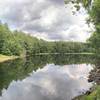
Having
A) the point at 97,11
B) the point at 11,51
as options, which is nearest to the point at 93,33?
the point at 97,11

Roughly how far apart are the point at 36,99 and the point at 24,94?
4.14m

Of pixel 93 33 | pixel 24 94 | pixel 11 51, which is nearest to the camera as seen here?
pixel 24 94

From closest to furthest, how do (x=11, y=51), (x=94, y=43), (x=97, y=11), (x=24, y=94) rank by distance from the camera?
(x=97, y=11), (x=24, y=94), (x=94, y=43), (x=11, y=51)

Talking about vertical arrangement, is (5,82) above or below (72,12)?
below

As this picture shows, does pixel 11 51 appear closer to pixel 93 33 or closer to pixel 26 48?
pixel 26 48

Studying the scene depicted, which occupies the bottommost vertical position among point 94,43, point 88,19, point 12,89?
point 12,89

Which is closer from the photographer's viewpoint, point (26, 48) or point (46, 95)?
point (46, 95)

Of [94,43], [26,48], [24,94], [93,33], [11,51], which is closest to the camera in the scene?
[24,94]

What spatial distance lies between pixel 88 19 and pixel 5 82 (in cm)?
2184

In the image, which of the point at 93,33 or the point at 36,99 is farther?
the point at 93,33

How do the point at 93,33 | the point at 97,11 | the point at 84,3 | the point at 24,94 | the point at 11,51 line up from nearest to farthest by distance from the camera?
1. the point at 84,3
2. the point at 97,11
3. the point at 24,94
4. the point at 93,33
5. the point at 11,51

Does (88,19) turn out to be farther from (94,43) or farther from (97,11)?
(94,43)

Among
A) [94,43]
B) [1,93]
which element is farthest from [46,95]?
[94,43]

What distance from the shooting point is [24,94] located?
43250 mm
